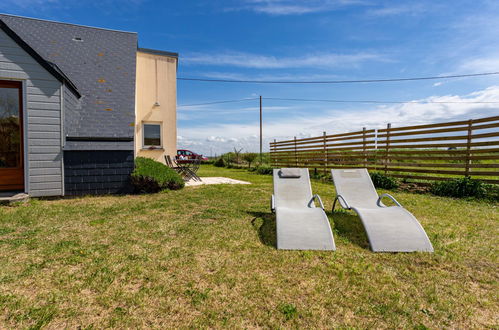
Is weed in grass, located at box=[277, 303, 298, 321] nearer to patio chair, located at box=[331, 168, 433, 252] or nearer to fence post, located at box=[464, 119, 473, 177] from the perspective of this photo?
patio chair, located at box=[331, 168, 433, 252]

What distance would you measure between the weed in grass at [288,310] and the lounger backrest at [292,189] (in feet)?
9.32

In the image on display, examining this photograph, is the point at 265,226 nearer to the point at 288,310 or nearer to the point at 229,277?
the point at 229,277

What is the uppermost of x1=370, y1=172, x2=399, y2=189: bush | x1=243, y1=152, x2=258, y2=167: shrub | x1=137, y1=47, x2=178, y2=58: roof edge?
x1=137, y1=47, x2=178, y2=58: roof edge

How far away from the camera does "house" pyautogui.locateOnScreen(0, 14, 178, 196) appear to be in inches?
269

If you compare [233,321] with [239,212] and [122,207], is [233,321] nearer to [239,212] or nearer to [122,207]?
[239,212]

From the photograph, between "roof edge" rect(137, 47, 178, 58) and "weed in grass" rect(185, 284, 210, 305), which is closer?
"weed in grass" rect(185, 284, 210, 305)

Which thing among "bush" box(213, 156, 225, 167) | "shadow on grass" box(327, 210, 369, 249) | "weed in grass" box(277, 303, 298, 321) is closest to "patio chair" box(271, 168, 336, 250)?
"shadow on grass" box(327, 210, 369, 249)

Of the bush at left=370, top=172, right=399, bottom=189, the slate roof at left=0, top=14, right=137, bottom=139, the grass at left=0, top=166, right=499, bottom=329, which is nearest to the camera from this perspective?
the grass at left=0, top=166, right=499, bottom=329

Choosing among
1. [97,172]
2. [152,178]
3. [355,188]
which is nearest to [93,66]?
[97,172]

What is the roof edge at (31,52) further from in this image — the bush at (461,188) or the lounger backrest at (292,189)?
the bush at (461,188)

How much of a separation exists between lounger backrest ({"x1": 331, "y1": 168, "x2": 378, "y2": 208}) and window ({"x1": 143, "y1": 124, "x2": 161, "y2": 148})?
8597mm

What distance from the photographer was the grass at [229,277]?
2213 mm

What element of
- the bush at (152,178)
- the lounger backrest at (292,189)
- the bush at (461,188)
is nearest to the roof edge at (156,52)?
the bush at (152,178)

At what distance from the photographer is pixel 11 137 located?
704 cm
